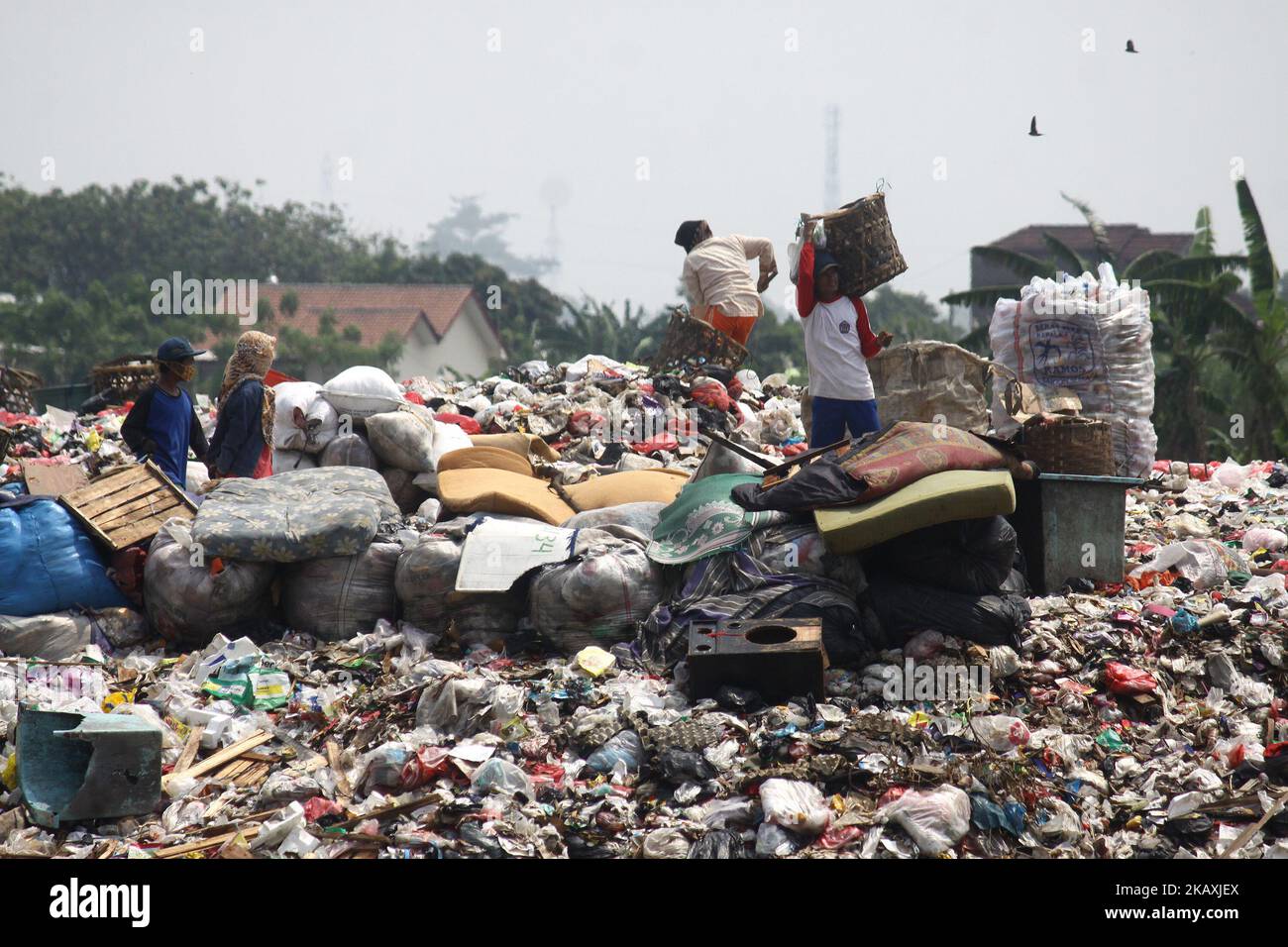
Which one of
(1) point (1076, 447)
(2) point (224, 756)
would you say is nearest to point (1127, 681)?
(1) point (1076, 447)

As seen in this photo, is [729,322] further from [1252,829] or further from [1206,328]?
[1206,328]

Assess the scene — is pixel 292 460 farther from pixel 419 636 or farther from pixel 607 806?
pixel 607 806

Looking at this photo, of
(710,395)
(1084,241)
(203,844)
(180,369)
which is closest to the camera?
(203,844)

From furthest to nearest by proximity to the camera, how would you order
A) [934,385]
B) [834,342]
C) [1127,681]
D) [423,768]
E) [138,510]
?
[934,385] → [834,342] → [138,510] → [1127,681] → [423,768]

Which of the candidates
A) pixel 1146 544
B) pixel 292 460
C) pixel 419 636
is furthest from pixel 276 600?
pixel 1146 544

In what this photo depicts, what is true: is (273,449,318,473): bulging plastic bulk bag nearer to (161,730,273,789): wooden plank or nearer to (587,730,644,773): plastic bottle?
(161,730,273,789): wooden plank

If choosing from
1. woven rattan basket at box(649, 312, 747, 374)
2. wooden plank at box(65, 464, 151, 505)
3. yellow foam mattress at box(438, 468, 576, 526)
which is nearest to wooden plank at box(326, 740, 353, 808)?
yellow foam mattress at box(438, 468, 576, 526)

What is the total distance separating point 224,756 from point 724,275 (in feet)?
17.9

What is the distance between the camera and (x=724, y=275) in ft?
28.7

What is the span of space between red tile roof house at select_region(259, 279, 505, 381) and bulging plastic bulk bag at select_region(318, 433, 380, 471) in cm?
2672

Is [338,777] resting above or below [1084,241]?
below

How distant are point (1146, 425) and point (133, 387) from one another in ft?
24.9

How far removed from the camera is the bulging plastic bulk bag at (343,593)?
523 cm

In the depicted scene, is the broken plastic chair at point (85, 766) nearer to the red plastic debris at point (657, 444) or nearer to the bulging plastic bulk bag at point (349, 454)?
the bulging plastic bulk bag at point (349, 454)
